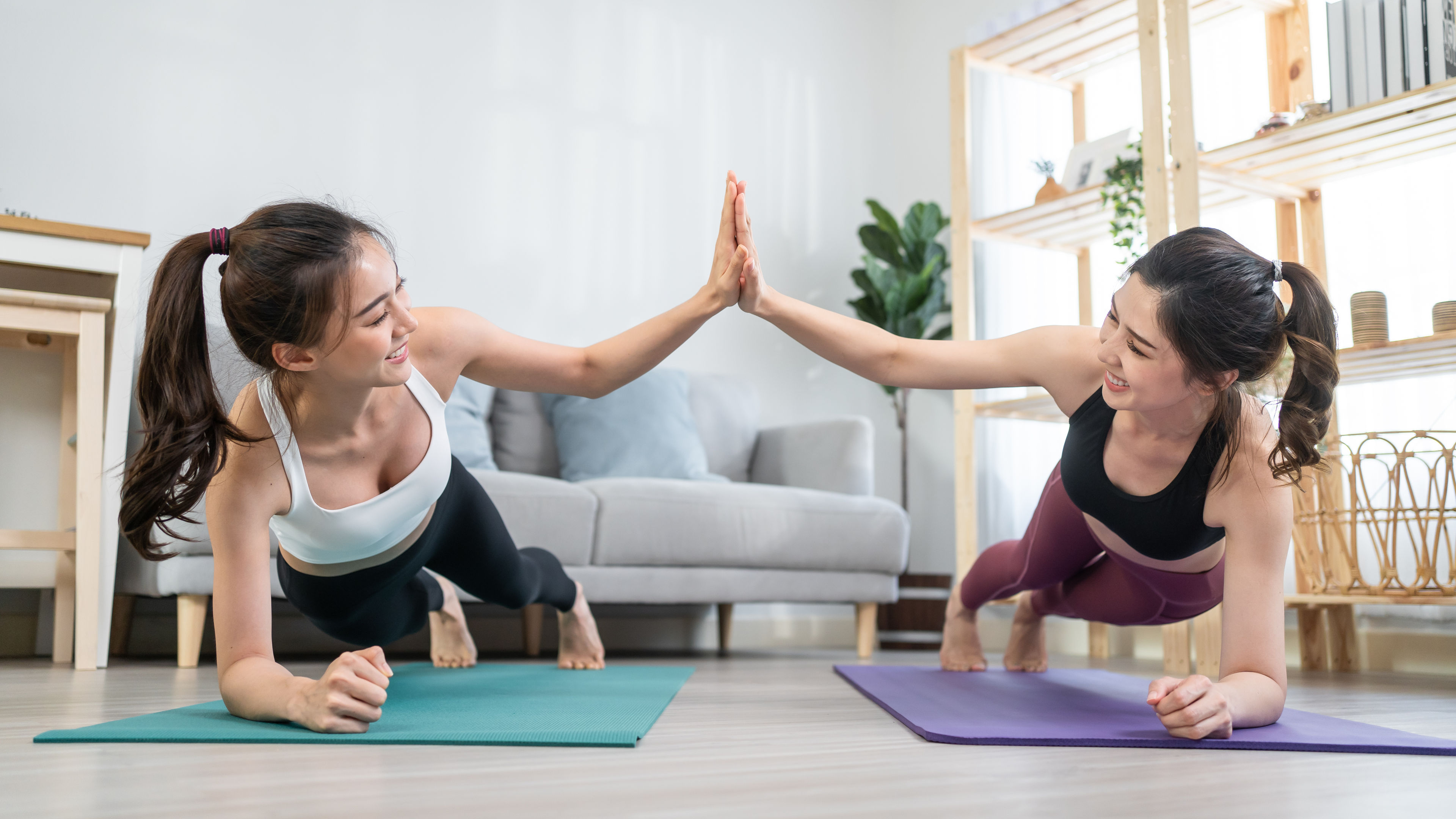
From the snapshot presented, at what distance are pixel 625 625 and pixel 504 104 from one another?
187 cm

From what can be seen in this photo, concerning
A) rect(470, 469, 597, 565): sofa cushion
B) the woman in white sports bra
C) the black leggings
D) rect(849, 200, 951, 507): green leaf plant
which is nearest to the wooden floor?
the woman in white sports bra

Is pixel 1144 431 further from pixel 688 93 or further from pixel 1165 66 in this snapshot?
pixel 688 93

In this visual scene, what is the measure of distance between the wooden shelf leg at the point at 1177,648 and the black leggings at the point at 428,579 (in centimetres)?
143

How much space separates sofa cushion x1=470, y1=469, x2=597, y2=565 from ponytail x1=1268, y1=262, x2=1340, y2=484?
5.24ft

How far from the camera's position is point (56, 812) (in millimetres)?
759

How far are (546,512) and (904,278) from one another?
198 centimetres

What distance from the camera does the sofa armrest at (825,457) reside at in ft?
10.4

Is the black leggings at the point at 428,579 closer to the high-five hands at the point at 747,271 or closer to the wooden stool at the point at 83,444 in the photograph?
the high-five hands at the point at 747,271

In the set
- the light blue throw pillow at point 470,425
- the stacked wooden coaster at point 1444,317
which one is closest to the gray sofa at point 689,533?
the light blue throw pillow at point 470,425

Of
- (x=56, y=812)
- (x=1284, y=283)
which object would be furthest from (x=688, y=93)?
(x=56, y=812)

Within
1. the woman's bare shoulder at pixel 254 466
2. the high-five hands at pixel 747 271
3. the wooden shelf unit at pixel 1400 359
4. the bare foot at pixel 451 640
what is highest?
the high-five hands at pixel 747 271

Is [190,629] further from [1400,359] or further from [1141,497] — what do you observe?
[1400,359]

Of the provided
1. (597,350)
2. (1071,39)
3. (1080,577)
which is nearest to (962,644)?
(1080,577)

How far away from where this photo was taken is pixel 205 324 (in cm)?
116
